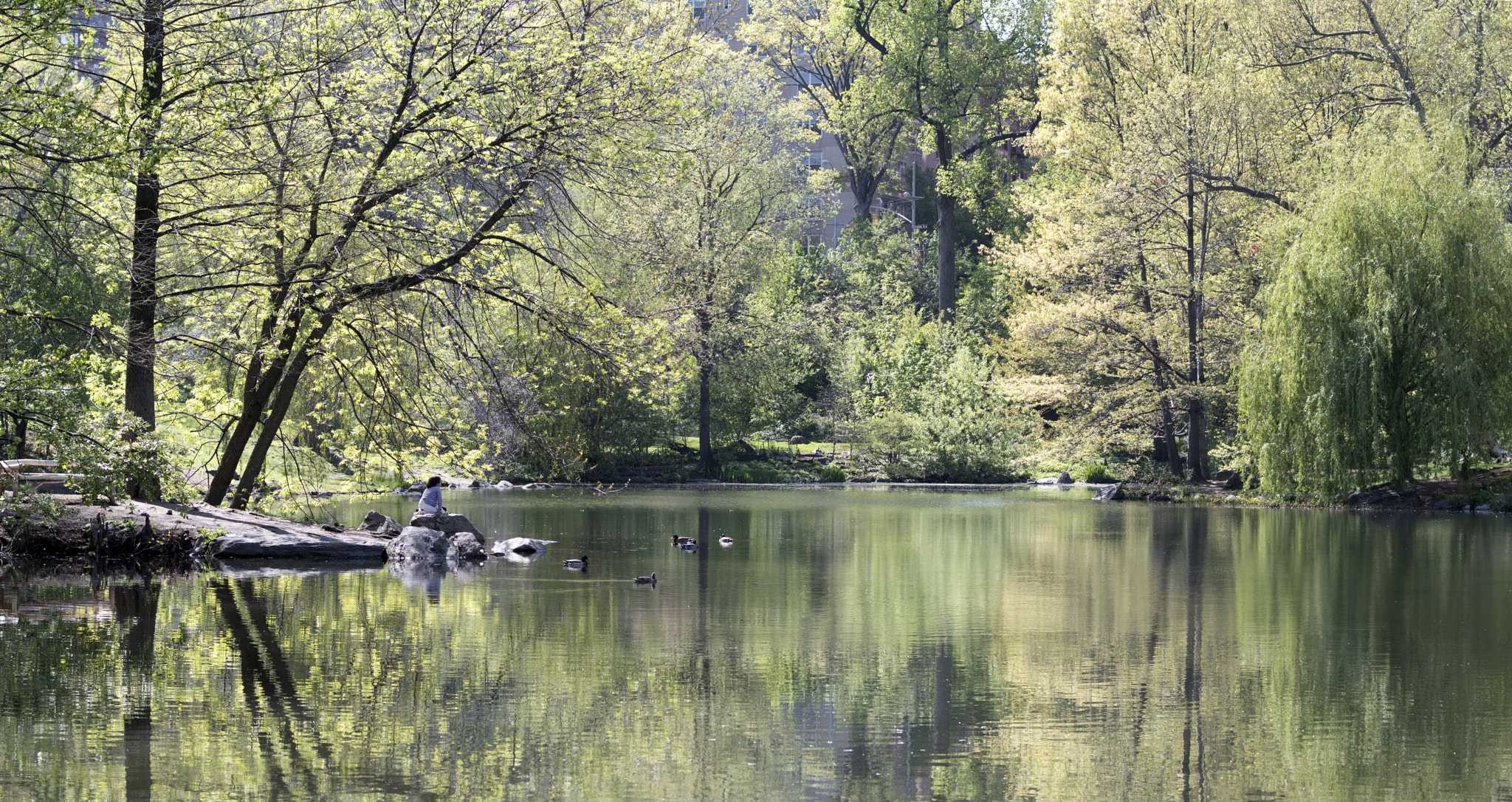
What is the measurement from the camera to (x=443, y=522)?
65.9 ft

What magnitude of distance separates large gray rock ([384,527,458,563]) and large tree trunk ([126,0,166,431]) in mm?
3382

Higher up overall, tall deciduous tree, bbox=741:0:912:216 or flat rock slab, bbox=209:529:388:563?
tall deciduous tree, bbox=741:0:912:216

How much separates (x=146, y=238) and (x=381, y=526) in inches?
254

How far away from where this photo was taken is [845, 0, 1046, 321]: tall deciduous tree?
1988 inches

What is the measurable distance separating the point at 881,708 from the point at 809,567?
8870 millimetres

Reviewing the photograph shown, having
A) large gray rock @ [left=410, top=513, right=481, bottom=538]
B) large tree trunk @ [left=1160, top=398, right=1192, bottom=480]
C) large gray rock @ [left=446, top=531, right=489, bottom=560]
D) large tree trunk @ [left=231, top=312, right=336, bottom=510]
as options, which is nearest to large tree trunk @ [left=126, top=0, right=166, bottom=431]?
large tree trunk @ [left=231, top=312, right=336, bottom=510]

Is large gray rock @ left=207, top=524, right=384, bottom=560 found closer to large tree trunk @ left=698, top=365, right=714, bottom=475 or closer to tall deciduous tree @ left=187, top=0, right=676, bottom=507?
tall deciduous tree @ left=187, top=0, right=676, bottom=507

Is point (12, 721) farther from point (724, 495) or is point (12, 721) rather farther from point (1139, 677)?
point (724, 495)

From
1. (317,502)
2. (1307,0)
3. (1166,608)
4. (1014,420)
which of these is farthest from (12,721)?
(1014,420)

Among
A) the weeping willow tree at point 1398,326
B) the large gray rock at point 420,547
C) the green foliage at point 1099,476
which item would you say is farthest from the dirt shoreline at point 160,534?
the green foliage at point 1099,476

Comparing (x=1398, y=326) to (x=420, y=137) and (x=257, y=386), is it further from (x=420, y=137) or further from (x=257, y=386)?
(x=257, y=386)

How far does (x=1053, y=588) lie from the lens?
1528 cm

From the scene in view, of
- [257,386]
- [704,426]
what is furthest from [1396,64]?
[257,386]

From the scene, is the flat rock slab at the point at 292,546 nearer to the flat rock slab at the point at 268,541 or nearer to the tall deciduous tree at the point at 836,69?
the flat rock slab at the point at 268,541
